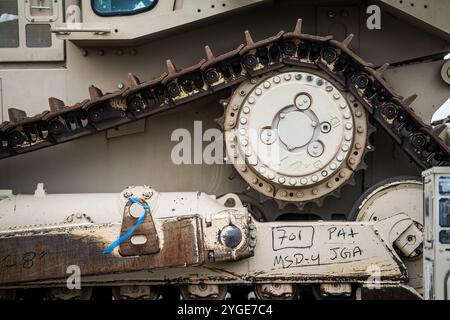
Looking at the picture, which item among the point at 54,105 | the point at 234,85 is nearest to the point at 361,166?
the point at 234,85

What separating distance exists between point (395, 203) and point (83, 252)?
2498 millimetres

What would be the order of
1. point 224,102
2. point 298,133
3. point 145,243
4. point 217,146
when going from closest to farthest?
point 145,243 < point 298,133 < point 224,102 < point 217,146

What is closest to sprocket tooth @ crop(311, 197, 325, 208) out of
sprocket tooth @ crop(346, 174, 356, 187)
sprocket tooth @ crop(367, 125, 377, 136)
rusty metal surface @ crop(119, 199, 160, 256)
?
sprocket tooth @ crop(346, 174, 356, 187)

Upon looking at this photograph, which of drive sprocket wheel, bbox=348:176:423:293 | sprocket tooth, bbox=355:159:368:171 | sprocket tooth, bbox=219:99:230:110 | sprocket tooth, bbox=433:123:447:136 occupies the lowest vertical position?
drive sprocket wheel, bbox=348:176:423:293

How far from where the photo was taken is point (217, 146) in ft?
24.8

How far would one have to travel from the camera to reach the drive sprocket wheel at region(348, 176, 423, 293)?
7.08 m

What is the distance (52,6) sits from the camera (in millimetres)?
7641

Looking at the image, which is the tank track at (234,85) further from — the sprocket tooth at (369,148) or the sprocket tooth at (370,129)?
the sprocket tooth at (369,148)

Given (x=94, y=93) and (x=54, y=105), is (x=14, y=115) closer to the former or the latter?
(x=54, y=105)

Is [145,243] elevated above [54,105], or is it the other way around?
[54,105]

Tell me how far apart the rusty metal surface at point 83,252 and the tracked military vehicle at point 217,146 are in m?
0.01

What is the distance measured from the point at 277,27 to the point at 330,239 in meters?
1.93

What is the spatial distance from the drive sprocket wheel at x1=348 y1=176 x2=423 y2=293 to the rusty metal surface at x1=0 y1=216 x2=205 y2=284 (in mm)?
1422

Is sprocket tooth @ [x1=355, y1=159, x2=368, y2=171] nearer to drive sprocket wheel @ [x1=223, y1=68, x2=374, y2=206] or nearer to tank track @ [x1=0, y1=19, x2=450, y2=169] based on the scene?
drive sprocket wheel @ [x1=223, y1=68, x2=374, y2=206]
